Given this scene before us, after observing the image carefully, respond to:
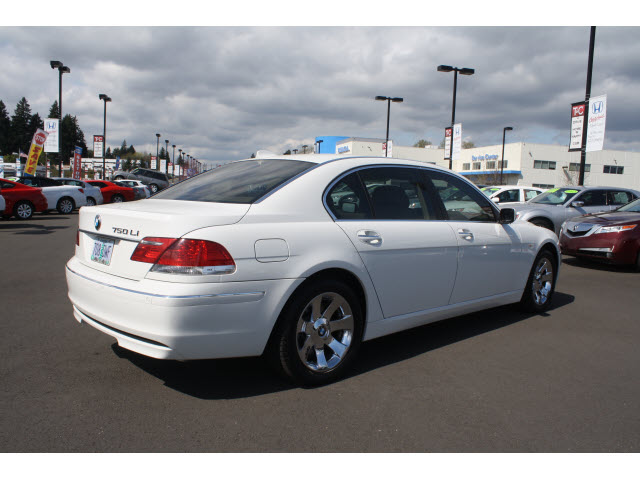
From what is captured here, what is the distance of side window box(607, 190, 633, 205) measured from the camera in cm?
1242

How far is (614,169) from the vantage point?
215 ft

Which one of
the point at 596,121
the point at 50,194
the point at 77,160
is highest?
the point at 596,121

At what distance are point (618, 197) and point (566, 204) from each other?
1842mm

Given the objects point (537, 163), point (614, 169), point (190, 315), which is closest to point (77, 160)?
point (190, 315)

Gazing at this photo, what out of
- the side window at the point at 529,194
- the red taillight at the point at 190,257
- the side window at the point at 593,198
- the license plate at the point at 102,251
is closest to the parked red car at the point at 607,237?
the side window at the point at 593,198

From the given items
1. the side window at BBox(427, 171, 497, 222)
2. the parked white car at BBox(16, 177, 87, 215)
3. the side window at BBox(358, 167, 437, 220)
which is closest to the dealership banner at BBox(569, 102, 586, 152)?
the side window at BBox(427, 171, 497, 222)

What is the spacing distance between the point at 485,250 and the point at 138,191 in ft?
103

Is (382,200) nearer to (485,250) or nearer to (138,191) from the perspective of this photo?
(485,250)

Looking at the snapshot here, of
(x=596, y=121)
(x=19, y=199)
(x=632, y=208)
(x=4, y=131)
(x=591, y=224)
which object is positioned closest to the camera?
(x=591, y=224)

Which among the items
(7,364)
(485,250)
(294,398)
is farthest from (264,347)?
(485,250)

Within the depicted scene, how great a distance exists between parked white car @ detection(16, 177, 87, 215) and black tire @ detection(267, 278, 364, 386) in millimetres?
19202

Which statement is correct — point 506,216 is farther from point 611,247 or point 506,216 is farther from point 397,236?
point 611,247

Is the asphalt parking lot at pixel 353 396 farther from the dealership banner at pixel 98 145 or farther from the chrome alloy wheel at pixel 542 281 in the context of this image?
the dealership banner at pixel 98 145

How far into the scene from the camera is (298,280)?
3.15m
